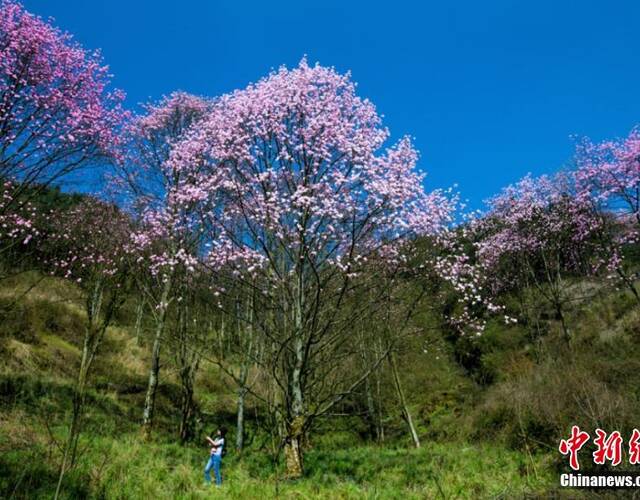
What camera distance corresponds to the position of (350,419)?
26.2 meters

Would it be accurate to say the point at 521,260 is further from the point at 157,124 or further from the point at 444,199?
the point at 157,124

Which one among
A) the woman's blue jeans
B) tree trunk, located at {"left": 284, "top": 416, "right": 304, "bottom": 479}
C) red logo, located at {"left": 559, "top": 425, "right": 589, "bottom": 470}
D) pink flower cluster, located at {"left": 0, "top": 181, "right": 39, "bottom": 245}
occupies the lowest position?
the woman's blue jeans

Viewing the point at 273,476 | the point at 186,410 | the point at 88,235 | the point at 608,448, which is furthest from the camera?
the point at 88,235

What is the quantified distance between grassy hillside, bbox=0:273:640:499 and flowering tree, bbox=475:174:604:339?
11.1ft

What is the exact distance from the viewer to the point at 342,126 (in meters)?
10.6

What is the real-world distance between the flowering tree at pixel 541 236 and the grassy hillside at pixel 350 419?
3394 mm

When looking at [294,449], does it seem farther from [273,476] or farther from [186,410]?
[186,410]

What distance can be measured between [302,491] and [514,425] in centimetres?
948

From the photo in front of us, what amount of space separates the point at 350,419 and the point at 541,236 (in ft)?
48.6

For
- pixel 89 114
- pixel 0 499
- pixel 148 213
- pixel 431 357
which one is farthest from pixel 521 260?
pixel 0 499

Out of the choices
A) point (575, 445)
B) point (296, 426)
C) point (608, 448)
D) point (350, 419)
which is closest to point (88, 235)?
point (296, 426)

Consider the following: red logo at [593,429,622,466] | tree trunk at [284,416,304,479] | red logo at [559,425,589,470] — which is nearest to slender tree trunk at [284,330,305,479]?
tree trunk at [284,416,304,479]

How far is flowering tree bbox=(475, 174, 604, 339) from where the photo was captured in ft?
71.6

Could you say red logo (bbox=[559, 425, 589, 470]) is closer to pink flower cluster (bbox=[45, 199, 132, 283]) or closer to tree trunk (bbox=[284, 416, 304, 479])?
tree trunk (bbox=[284, 416, 304, 479])
